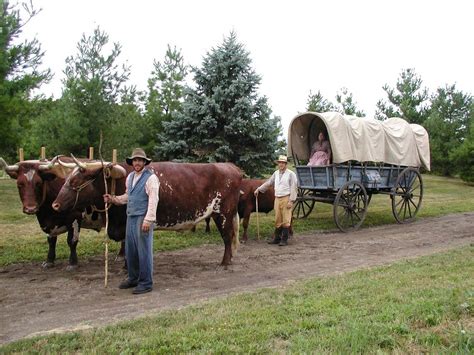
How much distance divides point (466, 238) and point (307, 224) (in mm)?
4207

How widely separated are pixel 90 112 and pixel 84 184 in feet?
33.7

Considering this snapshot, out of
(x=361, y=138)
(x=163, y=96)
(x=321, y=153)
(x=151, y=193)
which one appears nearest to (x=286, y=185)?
(x=321, y=153)

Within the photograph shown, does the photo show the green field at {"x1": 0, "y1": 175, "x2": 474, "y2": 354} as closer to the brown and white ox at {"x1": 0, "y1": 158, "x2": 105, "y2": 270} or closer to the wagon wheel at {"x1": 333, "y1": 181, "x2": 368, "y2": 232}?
the brown and white ox at {"x1": 0, "y1": 158, "x2": 105, "y2": 270}

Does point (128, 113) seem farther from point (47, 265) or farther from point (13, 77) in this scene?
point (47, 265)

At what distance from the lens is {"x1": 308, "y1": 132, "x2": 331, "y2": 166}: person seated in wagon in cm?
1250

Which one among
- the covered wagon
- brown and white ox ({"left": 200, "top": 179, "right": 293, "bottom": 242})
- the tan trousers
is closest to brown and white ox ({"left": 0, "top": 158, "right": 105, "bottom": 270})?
brown and white ox ({"left": 200, "top": 179, "right": 293, "bottom": 242})

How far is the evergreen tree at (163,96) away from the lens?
61.1ft

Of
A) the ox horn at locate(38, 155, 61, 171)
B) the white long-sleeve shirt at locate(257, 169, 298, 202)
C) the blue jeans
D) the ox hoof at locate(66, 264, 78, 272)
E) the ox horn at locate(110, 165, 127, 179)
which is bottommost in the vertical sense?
the ox hoof at locate(66, 264, 78, 272)

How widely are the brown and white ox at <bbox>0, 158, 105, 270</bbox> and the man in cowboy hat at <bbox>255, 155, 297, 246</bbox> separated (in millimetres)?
4222

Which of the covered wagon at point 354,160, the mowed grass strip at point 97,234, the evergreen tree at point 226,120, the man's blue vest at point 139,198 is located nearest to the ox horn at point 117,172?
the man's blue vest at point 139,198

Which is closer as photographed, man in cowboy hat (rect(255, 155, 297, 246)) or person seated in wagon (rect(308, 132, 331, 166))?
man in cowboy hat (rect(255, 155, 297, 246))

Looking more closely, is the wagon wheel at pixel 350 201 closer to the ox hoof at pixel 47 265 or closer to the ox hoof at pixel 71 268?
the ox hoof at pixel 71 268

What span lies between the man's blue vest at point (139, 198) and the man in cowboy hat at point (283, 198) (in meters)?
4.45

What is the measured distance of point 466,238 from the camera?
424 inches
